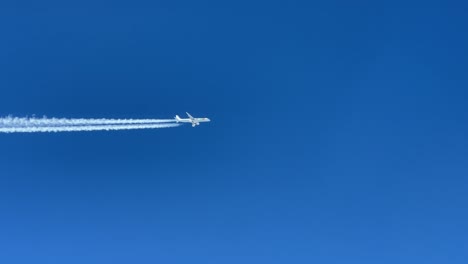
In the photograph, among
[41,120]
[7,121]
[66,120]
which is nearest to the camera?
[7,121]

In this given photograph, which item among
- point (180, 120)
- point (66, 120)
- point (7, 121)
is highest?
point (180, 120)

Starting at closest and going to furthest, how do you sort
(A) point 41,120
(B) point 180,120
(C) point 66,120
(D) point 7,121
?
(D) point 7,121 < (A) point 41,120 < (C) point 66,120 < (B) point 180,120

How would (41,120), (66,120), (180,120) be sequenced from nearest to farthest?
1. (41,120)
2. (66,120)
3. (180,120)

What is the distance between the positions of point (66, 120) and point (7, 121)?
9.35m

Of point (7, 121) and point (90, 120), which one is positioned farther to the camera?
point (90, 120)

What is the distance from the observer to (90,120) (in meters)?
68.4

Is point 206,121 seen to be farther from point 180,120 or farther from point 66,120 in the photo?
point 66,120

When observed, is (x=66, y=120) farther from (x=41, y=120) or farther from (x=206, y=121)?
(x=206, y=121)

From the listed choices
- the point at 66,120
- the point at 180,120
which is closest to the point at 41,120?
the point at 66,120

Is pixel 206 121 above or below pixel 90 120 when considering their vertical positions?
above

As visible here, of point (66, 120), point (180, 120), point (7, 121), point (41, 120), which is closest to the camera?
point (7, 121)

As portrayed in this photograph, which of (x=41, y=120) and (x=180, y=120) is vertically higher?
(x=180, y=120)

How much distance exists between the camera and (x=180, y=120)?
313 feet

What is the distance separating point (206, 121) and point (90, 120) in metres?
35.0
